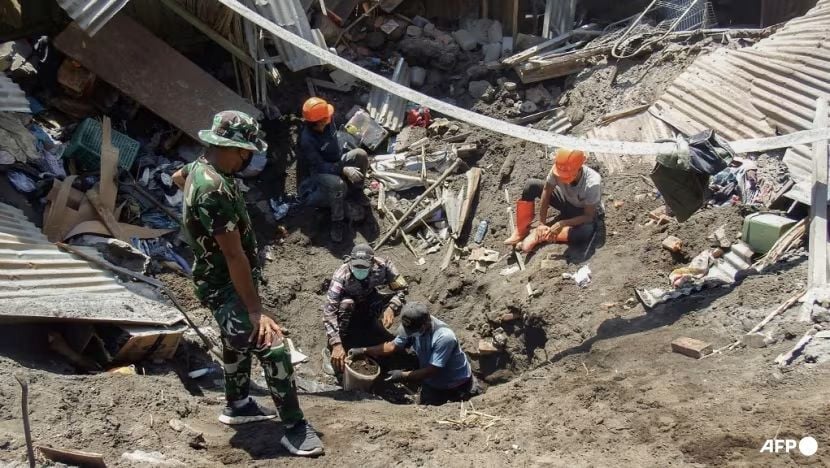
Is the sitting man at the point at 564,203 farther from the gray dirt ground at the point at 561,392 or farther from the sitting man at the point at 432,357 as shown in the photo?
the sitting man at the point at 432,357

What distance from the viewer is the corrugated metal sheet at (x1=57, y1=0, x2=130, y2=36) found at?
756 cm

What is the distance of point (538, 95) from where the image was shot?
33.0 feet

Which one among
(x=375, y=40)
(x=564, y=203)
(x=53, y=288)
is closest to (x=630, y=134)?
(x=564, y=203)

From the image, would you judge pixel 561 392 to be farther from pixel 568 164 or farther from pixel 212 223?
pixel 212 223

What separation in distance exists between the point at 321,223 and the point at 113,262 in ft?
9.10

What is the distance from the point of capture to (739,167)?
281 inches

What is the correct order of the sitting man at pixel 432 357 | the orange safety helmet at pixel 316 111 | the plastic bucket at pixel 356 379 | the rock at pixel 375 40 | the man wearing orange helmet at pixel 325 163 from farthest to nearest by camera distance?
the rock at pixel 375 40, the man wearing orange helmet at pixel 325 163, the orange safety helmet at pixel 316 111, the sitting man at pixel 432 357, the plastic bucket at pixel 356 379

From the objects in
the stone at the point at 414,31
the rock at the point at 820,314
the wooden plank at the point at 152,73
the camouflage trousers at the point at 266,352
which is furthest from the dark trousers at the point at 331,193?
the rock at the point at 820,314

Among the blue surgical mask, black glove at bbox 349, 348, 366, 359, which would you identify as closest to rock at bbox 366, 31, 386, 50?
the blue surgical mask

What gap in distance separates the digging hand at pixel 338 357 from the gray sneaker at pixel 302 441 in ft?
6.39

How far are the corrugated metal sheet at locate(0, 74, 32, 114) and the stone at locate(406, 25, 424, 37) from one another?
545 centimetres

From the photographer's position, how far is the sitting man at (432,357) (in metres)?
6.57

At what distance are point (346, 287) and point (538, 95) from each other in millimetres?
4463

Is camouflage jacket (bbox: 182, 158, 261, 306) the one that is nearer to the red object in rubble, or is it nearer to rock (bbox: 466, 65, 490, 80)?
the red object in rubble
